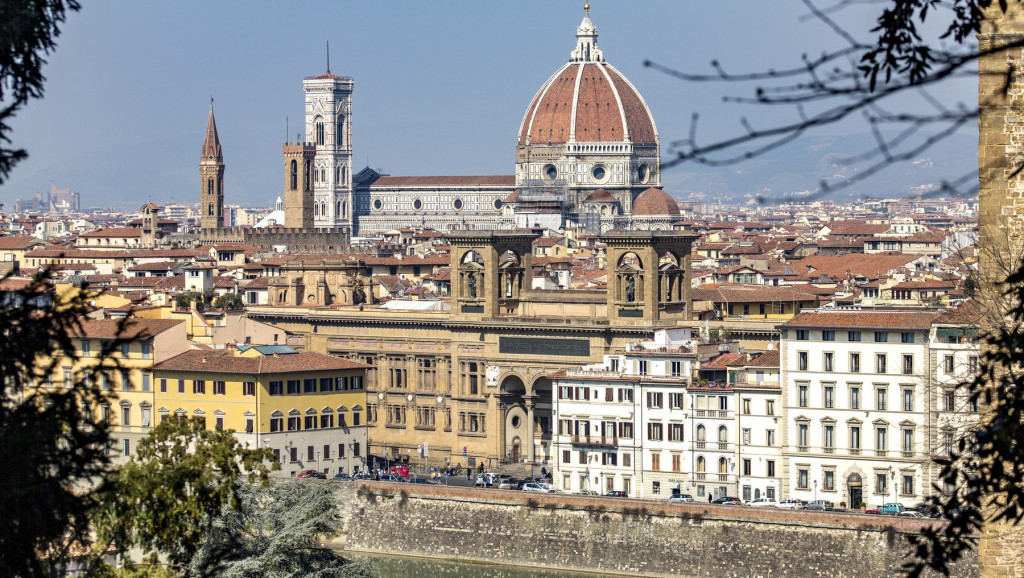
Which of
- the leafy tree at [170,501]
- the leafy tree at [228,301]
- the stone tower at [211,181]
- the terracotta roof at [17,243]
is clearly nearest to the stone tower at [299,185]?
the stone tower at [211,181]

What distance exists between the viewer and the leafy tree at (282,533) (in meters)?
34.6

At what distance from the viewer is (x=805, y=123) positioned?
1107 cm

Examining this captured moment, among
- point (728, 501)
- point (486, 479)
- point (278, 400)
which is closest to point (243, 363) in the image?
point (278, 400)

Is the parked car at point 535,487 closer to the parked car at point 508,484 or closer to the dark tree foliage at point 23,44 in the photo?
the parked car at point 508,484

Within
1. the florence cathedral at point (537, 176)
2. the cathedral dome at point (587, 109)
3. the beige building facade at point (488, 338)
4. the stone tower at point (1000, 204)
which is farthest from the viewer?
the cathedral dome at point (587, 109)

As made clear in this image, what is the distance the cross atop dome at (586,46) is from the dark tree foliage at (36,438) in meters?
177

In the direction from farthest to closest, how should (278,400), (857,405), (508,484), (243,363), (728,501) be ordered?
1. (243,363)
2. (278,400)
3. (508,484)
4. (728,501)
5. (857,405)

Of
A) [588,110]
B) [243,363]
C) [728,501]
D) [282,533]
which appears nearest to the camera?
[282,533]

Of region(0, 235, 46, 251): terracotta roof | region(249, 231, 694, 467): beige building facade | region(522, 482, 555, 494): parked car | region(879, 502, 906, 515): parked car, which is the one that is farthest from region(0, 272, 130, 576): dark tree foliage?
region(0, 235, 46, 251): terracotta roof

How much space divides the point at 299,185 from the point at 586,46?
39.5m

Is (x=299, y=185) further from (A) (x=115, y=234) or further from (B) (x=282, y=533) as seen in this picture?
(B) (x=282, y=533)

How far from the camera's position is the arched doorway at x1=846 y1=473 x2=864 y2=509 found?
47.8m

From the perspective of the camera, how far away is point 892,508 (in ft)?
152

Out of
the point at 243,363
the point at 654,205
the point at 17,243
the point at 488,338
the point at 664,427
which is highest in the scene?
the point at 654,205
